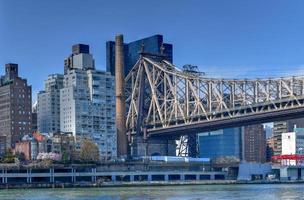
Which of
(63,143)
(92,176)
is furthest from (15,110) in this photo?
(92,176)

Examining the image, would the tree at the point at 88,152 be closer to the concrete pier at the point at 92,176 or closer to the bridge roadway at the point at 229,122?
the concrete pier at the point at 92,176

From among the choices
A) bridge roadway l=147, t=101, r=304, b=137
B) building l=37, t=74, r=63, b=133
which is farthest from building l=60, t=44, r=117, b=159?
bridge roadway l=147, t=101, r=304, b=137

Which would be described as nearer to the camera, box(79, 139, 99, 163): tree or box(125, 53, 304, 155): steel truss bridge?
box(125, 53, 304, 155): steel truss bridge

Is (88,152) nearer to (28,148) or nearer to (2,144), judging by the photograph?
(28,148)

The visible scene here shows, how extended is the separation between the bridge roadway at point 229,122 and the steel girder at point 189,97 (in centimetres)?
92

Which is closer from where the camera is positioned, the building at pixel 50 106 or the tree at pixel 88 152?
the tree at pixel 88 152

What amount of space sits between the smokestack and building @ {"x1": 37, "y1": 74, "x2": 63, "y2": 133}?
23211 mm

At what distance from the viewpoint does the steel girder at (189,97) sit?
122m

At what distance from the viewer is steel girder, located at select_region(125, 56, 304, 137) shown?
122 metres

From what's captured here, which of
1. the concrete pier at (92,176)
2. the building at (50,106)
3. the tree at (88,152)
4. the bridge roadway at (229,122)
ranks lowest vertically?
the concrete pier at (92,176)

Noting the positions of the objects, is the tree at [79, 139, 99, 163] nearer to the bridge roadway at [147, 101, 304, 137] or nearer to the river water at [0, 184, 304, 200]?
the bridge roadway at [147, 101, 304, 137]

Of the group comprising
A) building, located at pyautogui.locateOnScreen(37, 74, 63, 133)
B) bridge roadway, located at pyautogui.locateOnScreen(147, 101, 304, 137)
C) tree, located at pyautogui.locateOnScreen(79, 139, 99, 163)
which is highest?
building, located at pyautogui.locateOnScreen(37, 74, 63, 133)

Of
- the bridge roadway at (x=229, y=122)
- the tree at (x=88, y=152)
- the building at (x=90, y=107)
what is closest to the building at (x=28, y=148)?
the tree at (x=88, y=152)

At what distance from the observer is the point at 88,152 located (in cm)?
15012
